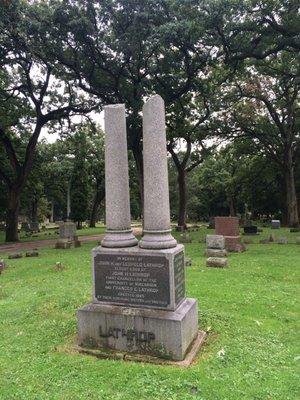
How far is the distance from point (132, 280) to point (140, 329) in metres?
0.75

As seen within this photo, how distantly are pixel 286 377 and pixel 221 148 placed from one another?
1276 inches

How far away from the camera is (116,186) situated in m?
6.27

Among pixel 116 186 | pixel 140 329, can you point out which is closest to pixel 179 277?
pixel 140 329

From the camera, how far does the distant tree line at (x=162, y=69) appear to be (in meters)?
17.3

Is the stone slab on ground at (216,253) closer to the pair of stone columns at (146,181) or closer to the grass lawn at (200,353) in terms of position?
the grass lawn at (200,353)

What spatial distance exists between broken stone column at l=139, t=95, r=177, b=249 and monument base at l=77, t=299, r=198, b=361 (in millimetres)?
1036

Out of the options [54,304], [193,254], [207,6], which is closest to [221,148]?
[207,6]

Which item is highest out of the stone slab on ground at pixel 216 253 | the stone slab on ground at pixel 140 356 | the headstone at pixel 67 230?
the headstone at pixel 67 230

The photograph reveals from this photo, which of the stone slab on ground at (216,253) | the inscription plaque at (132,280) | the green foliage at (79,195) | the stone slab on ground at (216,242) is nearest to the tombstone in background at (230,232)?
the stone slab on ground at (216,242)

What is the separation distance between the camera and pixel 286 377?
183 inches

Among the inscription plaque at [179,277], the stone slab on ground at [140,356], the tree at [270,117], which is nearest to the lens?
the stone slab on ground at [140,356]

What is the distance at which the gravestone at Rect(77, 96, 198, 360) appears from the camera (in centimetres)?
544

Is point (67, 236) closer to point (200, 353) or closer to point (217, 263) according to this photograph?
point (217, 263)

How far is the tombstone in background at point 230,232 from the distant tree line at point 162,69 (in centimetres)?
795
